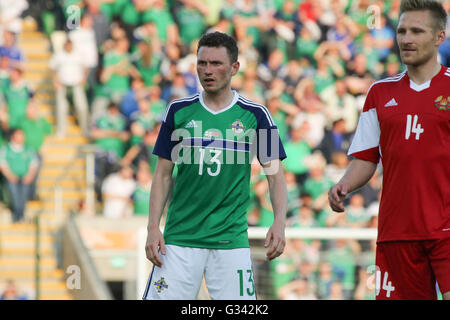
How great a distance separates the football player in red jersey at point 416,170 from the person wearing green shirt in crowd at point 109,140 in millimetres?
8823

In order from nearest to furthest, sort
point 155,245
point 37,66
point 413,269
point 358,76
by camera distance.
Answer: point 413,269 < point 155,245 < point 358,76 < point 37,66

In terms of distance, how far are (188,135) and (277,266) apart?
170 inches

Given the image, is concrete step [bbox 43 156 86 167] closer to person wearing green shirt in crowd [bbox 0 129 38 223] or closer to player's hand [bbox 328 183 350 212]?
person wearing green shirt in crowd [bbox 0 129 38 223]

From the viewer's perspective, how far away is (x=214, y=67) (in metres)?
6.12

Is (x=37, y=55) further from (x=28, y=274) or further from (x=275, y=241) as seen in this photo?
(x=275, y=241)

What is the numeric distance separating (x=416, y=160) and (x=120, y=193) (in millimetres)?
8559

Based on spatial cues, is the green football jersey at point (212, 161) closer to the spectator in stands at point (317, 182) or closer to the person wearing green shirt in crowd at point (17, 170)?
the spectator in stands at point (317, 182)

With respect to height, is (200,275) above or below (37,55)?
below

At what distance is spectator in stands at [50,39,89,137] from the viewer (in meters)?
15.3

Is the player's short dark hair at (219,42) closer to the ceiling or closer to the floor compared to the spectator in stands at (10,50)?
closer to the floor

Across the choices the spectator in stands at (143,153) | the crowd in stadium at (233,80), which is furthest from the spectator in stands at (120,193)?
the spectator in stands at (143,153)

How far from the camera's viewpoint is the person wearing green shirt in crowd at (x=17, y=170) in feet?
44.9

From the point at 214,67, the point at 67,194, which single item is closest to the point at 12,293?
the point at 67,194

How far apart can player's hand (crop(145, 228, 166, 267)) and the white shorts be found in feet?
0.26
